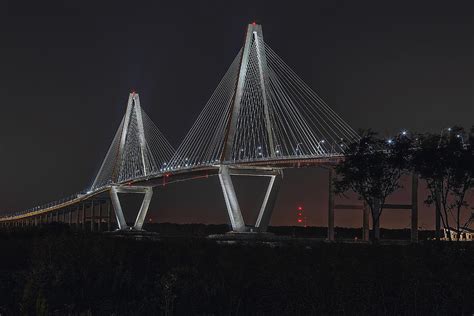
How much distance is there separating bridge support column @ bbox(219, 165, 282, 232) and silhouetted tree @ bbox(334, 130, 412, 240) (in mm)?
14922

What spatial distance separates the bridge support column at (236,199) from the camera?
67812 mm

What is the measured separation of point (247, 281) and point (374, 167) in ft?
104

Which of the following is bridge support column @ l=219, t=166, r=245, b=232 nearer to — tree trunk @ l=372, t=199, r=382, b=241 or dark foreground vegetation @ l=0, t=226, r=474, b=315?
tree trunk @ l=372, t=199, r=382, b=241

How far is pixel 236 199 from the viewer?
68.8 m

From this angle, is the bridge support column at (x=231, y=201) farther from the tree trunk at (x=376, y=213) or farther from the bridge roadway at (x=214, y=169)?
the tree trunk at (x=376, y=213)

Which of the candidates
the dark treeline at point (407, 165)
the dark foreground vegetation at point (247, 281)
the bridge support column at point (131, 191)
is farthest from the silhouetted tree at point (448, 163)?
the bridge support column at point (131, 191)

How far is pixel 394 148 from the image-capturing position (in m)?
53.6

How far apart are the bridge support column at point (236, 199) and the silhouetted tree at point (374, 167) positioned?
14.9 metres

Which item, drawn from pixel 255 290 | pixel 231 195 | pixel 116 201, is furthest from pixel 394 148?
pixel 116 201

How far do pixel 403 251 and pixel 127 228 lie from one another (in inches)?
3151

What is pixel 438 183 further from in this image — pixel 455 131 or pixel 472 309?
pixel 472 309

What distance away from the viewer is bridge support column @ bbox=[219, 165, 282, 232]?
6781 cm

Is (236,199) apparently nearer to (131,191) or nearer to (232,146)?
(232,146)

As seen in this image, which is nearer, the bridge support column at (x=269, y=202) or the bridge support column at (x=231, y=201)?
the bridge support column at (x=231, y=201)
